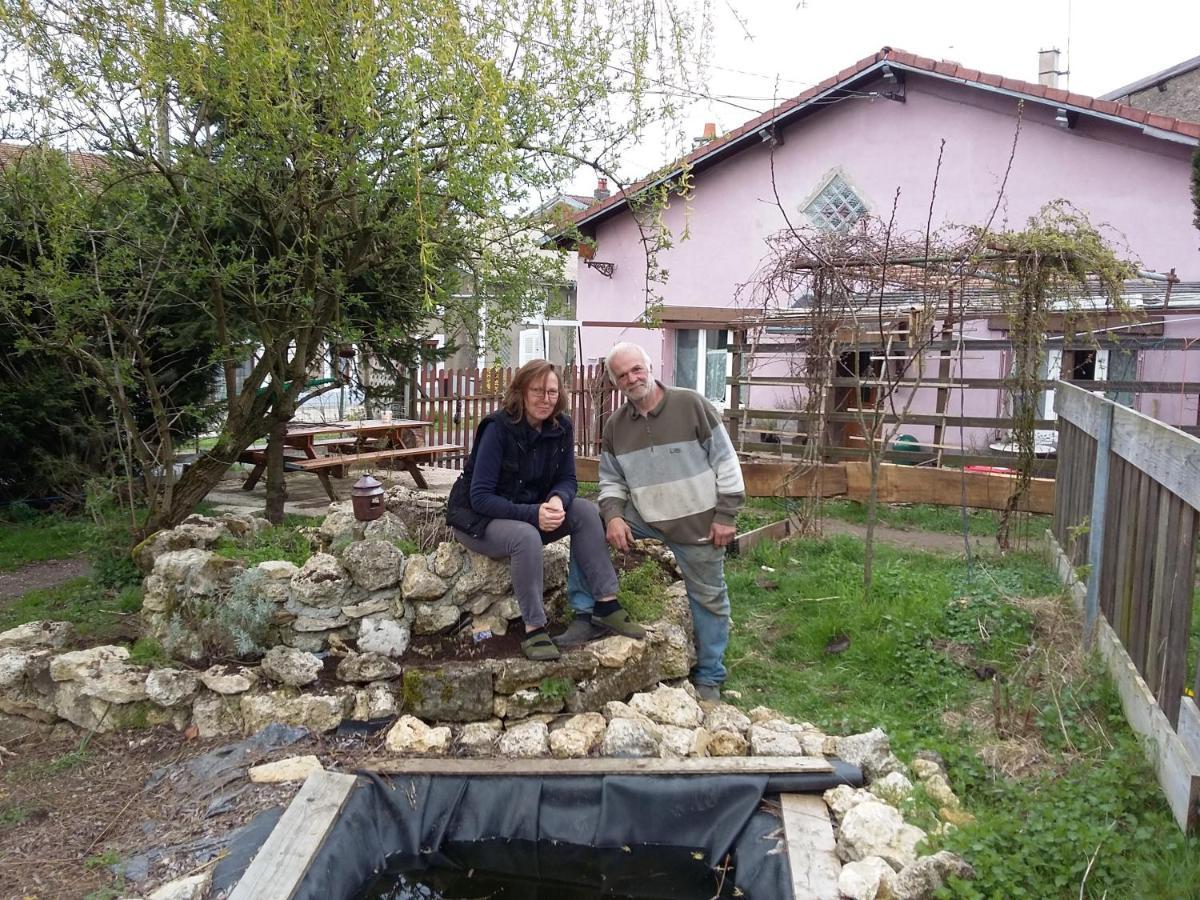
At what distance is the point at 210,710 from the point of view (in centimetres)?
420

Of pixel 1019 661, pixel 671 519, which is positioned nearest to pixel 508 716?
pixel 671 519

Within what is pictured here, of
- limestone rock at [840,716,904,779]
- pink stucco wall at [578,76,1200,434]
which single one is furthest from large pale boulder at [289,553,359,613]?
pink stucco wall at [578,76,1200,434]

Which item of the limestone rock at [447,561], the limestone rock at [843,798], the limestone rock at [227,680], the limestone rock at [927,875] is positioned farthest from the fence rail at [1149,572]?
the limestone rock at [227,680]

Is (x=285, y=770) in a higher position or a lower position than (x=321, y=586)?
lower

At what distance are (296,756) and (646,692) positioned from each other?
1626 millimetres

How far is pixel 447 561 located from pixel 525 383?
3.33ft

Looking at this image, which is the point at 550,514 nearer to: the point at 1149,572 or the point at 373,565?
the point at 373,565

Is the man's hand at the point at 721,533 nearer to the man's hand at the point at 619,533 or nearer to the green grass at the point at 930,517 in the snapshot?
the man's hand at the point at 619,533

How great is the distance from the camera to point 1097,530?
4496 millimetres

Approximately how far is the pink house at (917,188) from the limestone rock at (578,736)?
5250 millimetres

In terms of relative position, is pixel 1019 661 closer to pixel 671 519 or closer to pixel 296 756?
pixel 671 519

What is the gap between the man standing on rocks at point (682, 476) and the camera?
4.34 metres

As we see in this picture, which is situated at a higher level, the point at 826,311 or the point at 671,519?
the point at 826,311

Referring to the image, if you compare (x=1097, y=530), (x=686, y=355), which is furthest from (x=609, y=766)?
(x=686, y=355)
